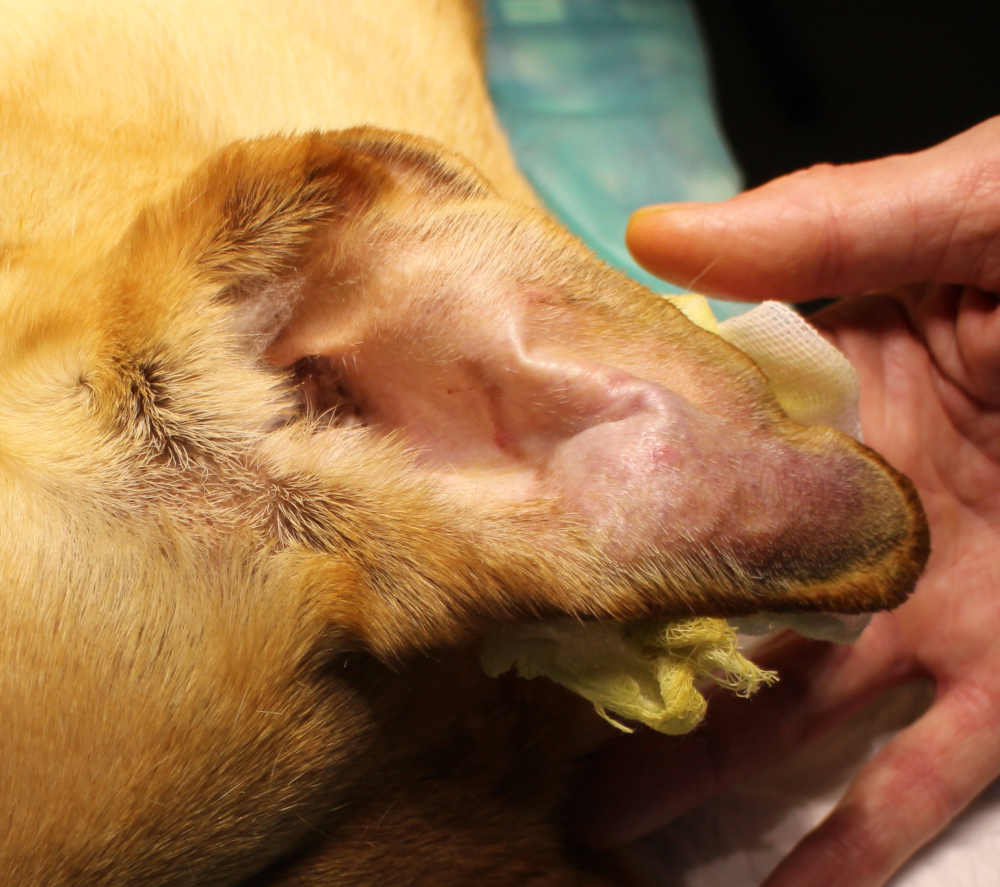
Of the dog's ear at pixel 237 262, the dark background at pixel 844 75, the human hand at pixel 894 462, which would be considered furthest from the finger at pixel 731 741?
the dark background at pixel 844 75

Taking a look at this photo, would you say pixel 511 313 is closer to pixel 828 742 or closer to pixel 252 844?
pixel 252 844

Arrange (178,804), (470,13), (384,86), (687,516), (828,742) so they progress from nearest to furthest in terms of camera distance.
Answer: (687,516)
(178,804)
(384,86)
(828,742)
(470,13)

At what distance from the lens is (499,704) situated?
113 centimetres

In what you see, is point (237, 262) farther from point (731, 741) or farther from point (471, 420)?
point (731, 741)

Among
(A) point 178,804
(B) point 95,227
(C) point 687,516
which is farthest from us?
(B) point 95,227

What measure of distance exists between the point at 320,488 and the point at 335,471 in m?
0.02

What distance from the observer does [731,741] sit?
156 cm

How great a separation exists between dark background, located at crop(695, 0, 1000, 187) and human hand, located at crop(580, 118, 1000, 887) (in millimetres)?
1201

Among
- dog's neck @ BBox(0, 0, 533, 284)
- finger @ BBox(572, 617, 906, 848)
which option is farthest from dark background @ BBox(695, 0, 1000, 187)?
finger @ BBox(572, 617, 906, 848)

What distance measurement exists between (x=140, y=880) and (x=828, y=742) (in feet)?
3.90

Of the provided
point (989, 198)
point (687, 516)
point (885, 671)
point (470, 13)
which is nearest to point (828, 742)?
point (885, 671)

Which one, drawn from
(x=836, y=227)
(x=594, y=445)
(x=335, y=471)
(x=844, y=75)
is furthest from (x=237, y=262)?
(x=844, y=75)

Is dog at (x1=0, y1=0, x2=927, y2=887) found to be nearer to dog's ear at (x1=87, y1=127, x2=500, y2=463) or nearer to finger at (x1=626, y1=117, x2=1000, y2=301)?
dog's ear at (x1=87, y1=127, x2=500, y2=463)

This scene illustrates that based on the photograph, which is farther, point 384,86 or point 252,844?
point 384,86
